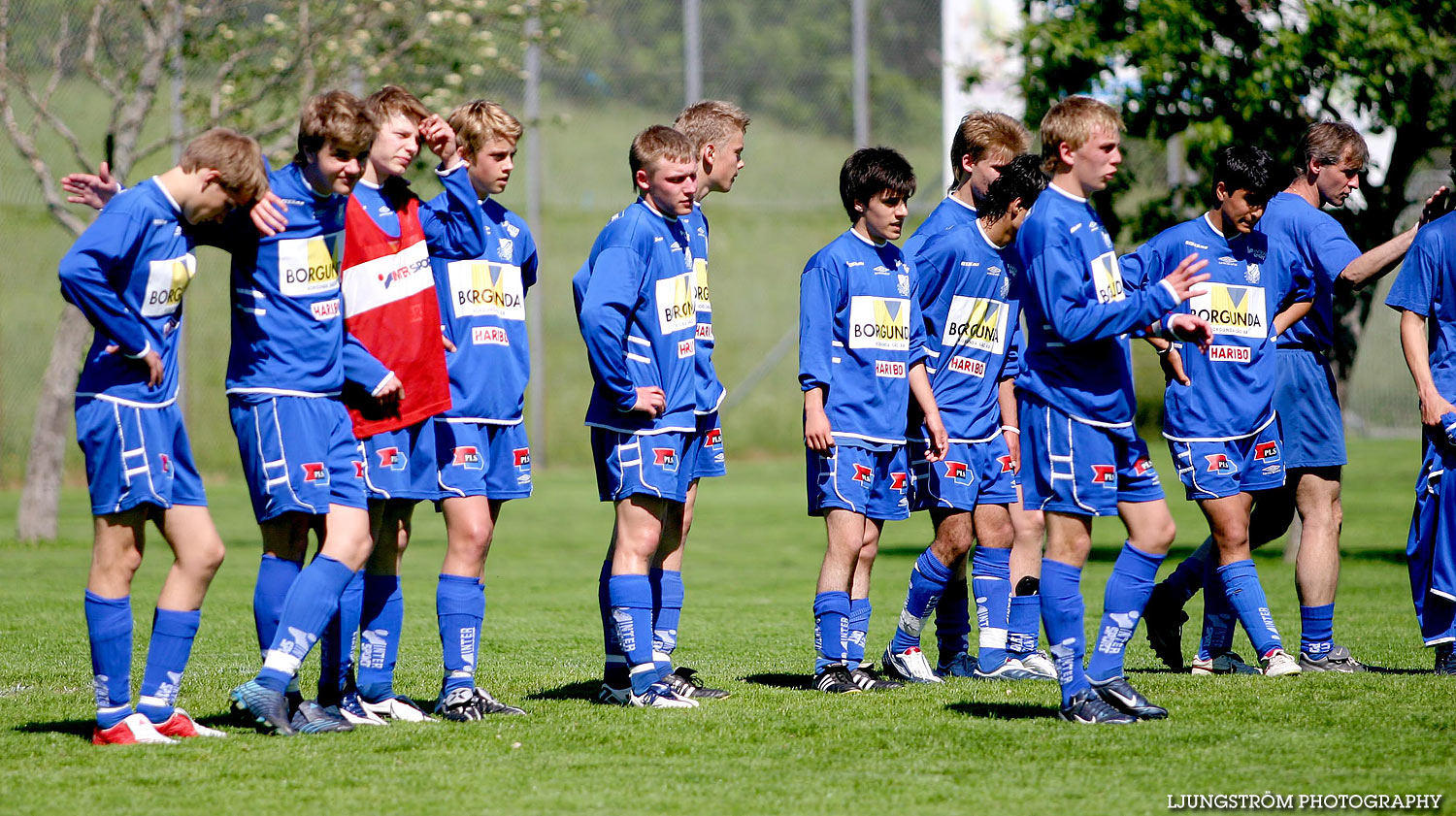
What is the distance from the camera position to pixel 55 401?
14.6 m

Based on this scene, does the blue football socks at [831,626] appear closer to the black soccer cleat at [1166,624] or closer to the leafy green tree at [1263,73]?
the black soccer cleat at [1166,624]

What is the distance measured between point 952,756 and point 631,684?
56.4 inches

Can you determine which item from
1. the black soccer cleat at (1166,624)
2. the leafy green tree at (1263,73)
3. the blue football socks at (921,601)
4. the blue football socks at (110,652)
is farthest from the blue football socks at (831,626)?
the leafy green tree at (1263,73)

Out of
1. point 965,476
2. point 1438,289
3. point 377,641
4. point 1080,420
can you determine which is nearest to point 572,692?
point 377,641

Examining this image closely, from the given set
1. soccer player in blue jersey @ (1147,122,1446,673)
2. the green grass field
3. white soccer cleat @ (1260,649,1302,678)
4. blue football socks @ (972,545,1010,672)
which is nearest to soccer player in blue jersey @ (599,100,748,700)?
the green grass field

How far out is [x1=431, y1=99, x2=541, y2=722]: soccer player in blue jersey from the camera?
5562mm

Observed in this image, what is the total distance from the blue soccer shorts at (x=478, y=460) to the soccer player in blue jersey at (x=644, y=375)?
31cm

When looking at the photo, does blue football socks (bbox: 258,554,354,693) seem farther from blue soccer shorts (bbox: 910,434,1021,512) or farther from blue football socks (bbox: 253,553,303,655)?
blue soccer shorts (bbox: 910,434,1021,512)

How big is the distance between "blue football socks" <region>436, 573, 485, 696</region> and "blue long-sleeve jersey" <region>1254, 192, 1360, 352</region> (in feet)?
12.7

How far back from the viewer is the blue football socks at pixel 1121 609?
17.5 ft

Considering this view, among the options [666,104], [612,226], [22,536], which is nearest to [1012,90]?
[612,226]

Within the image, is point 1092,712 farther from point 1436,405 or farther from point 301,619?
point 301,619

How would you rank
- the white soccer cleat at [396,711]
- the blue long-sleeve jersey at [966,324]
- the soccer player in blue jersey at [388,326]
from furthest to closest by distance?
the blue long-sleeve jersey at [966,324] → the white soccer cleat at [396,711] → the soccer player in blue jersey at [388,326]

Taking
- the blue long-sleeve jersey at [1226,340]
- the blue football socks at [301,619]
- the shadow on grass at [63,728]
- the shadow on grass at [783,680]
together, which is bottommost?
the shadow on grass at [783,680]
